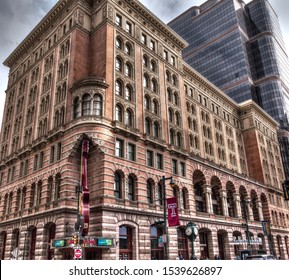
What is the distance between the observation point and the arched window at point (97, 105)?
35.7m

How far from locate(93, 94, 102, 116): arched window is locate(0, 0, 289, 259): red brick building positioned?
127 millimetres

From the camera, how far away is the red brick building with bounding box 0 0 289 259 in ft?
109

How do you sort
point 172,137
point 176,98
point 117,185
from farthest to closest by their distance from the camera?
point 176,98
point 172,137
point 117,185

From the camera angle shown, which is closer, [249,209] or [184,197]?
[184,197]

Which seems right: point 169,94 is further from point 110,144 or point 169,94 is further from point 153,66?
point 110,144

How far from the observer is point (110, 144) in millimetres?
34312

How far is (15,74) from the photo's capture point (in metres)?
58.0

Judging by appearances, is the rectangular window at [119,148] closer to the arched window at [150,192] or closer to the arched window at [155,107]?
the arched window at [150,192]

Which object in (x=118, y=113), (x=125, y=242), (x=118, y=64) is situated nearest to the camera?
(x=125, y=242)

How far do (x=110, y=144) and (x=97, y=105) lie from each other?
5.27 m

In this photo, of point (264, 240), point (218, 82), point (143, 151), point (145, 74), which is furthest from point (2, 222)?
point (218, 82)

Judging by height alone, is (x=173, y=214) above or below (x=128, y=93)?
below

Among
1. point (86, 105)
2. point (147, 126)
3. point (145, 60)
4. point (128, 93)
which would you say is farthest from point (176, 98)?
point (86, 105)

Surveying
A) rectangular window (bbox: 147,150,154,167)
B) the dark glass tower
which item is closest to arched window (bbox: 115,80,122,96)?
rectangular window (bbox: 147,150,154,167)
